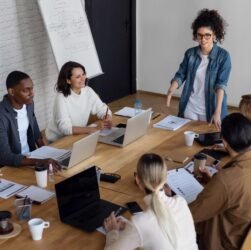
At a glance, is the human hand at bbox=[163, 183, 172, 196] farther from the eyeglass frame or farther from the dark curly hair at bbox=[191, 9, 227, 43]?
the dark curly hair at bbox=[191, 9, 227, 43]

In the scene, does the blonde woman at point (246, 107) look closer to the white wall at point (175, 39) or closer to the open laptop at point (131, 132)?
the open laptop at point (131, 132)

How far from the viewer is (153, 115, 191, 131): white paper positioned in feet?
11.2

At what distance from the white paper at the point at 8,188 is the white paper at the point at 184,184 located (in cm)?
83

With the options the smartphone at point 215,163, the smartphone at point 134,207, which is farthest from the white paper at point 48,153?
the smartphone at point 215,163

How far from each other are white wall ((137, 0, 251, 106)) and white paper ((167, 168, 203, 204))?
3.67 m

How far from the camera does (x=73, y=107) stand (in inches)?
139

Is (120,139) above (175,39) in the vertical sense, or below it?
below

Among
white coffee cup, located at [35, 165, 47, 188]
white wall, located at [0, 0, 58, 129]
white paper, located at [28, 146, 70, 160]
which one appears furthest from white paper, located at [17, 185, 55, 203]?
white wall, located at [0, 0, 58, 129]

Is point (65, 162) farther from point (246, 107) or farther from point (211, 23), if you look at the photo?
point (211, 23)

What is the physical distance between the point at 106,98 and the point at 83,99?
2791mm

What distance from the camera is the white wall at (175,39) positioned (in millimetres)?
5805

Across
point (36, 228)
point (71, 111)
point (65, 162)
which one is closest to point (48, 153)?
point (65, 162)

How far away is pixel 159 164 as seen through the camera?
1837mm

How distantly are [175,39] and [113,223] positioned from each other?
4.67m
